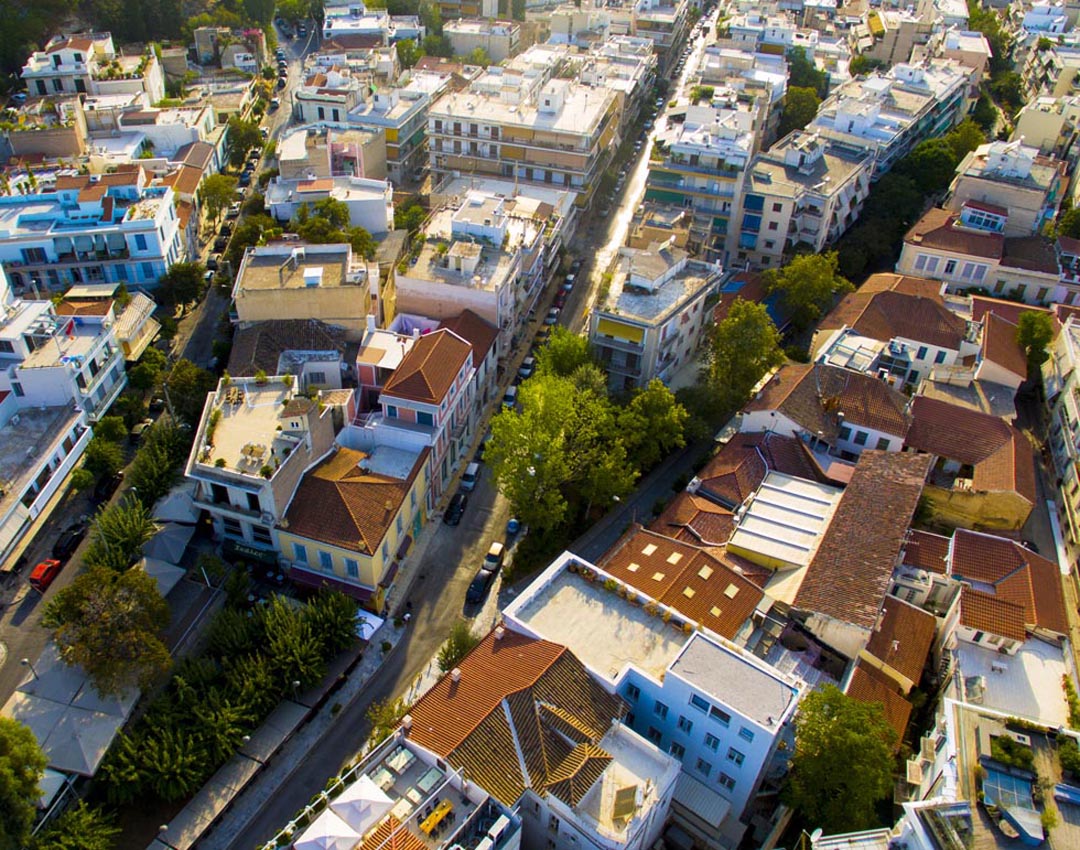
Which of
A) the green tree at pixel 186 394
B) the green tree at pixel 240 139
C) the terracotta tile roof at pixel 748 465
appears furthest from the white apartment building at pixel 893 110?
the green tree at pixel 186 394

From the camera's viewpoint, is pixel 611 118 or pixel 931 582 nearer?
pixel 931 582

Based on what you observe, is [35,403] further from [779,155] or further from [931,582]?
[779,155]

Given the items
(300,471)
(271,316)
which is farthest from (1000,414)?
(271,316)

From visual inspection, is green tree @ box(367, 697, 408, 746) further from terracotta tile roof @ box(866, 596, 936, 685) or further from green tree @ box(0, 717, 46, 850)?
terracotta tile roof @ box(866, 596, 936, 685)

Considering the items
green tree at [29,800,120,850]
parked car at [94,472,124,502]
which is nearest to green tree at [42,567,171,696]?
green tree at [29,800,120,850]

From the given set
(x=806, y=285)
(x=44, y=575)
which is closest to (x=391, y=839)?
(x=44, y=575)

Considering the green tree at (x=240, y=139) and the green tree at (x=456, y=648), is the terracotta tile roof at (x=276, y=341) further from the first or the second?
the green tree at (x=240, y=139)

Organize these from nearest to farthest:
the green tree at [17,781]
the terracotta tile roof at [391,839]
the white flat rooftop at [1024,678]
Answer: the terracotta tile roof at [391,839] < the green tree at [17,781] < the white flat rooftop at [1024,678]
